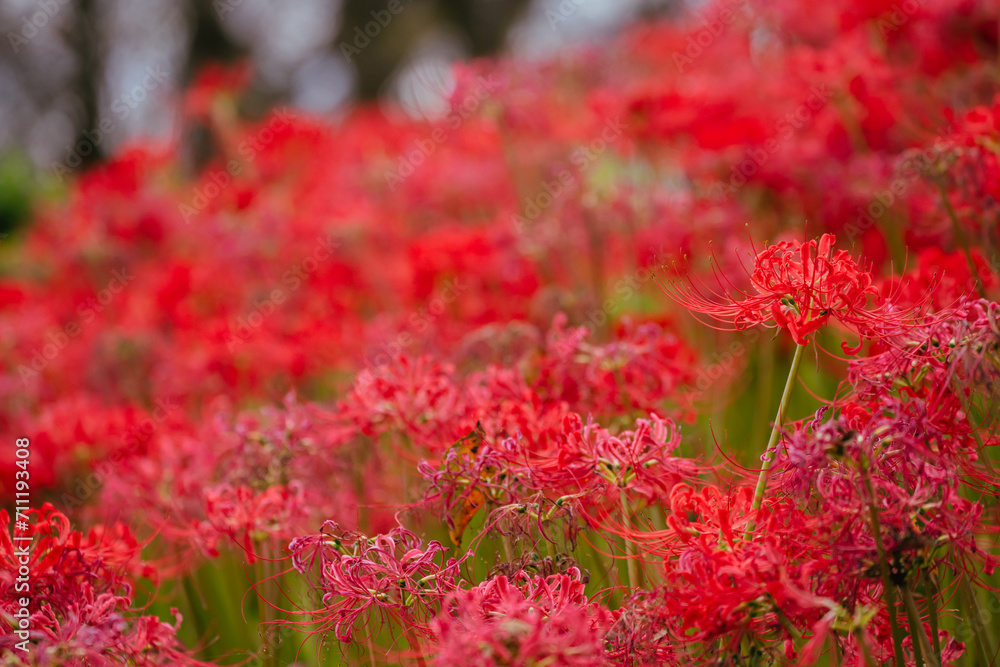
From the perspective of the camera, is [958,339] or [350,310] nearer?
[958,339]

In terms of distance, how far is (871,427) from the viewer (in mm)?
1122

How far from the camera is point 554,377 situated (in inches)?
73.2

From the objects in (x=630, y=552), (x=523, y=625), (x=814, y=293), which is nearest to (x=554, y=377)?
(x=630, y=552)

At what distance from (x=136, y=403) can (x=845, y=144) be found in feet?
8.46

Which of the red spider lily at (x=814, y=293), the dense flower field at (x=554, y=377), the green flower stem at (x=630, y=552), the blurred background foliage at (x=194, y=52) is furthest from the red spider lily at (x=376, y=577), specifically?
the blurred background foliage at (x=194, y=52)

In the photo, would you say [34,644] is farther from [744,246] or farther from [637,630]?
[744,246]

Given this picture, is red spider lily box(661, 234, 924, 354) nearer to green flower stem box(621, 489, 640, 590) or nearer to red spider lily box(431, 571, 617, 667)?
green flower stem box(621, 489, 640, 590)

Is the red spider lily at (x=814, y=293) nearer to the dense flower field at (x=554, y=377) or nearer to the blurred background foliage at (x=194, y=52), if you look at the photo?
the dense flower field at (x=554, y=377)

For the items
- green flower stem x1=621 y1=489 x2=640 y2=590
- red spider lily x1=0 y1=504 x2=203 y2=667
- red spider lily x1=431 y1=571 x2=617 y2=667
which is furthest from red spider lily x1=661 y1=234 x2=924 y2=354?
red spider lily x1=0 y1=504 x2=203 y2=667

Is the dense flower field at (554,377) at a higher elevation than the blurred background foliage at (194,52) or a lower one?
lower

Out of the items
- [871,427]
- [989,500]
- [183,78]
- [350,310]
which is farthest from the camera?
[183,78]

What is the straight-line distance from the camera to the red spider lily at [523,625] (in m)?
0.97

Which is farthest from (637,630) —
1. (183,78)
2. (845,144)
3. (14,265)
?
(183,78)

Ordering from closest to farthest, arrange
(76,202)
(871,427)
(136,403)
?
1. (871,427)
2. (136,403)
3. (76,202)
